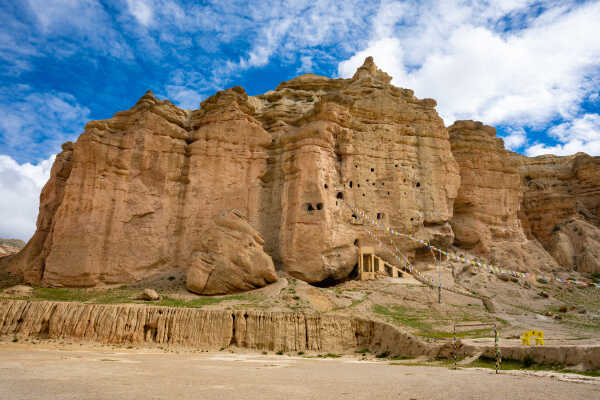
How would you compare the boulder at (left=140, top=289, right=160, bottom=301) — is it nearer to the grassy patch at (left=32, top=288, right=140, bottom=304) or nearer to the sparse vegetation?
the sparse vegetation

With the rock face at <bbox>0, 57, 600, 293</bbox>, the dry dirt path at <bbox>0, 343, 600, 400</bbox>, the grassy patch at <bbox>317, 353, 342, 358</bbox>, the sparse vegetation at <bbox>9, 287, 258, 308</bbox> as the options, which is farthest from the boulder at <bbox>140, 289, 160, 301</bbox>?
the dry dirt path at <bbox>0, 343, 600, 400</bbox>

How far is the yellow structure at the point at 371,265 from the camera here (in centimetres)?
3003

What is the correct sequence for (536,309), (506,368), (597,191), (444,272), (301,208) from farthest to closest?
1. (597,191)
2. (444,272)
3. (301,208)
4. (536,309)
5. (506,368)

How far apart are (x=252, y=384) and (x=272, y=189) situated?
2524 cm

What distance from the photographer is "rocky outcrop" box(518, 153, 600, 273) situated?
41.6m

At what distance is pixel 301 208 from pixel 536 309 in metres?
16.8

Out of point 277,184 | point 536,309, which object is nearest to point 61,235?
point 277,184

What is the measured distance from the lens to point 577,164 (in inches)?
1865

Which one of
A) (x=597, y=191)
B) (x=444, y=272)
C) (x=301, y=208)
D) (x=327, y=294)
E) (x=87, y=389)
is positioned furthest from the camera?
(x=597, y=191)

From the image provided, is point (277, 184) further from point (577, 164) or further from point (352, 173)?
point (577, 164)

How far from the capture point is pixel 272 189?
33250mm

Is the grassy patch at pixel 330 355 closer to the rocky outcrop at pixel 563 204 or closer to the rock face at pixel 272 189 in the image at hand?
the rock face at pixel 272 189

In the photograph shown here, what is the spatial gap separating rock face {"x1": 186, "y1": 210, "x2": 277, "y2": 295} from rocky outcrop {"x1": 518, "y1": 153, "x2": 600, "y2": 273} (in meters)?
31.2

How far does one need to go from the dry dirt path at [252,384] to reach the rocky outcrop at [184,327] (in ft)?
23.2
